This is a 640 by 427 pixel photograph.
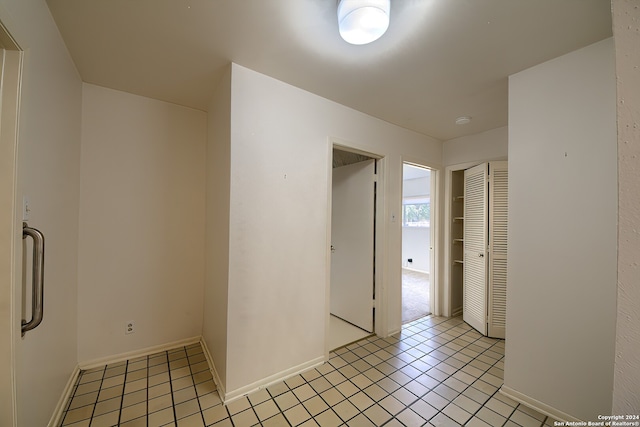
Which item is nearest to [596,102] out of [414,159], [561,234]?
[561,234]

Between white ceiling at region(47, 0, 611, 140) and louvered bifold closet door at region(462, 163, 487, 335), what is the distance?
41.6 inches

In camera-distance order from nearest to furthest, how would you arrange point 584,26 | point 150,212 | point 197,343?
point 584,26, point 150,212, point 197,343

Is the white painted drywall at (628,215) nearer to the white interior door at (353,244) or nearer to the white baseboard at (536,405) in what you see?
the white baseboard at (536,405)

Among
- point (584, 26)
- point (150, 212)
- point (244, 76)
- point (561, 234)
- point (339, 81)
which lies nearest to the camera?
point (584, 26)

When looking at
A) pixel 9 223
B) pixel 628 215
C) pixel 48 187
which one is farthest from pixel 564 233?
pixel 48 187

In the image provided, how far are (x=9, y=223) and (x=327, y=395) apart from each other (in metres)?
2.04

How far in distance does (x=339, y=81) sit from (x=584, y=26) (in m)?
1.47

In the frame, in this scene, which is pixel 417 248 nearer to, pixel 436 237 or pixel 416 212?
pixel 416 212

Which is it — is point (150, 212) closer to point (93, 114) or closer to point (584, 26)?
point (93, 114)

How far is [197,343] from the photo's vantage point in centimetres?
252

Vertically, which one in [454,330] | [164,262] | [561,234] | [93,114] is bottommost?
[454,330]

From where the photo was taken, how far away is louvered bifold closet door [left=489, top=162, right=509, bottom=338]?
2.74m

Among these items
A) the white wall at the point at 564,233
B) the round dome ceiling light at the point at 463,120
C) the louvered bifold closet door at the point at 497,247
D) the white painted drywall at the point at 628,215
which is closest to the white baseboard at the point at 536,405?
the white wall at the point at 564,233

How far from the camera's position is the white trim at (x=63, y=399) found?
58.3 inches
